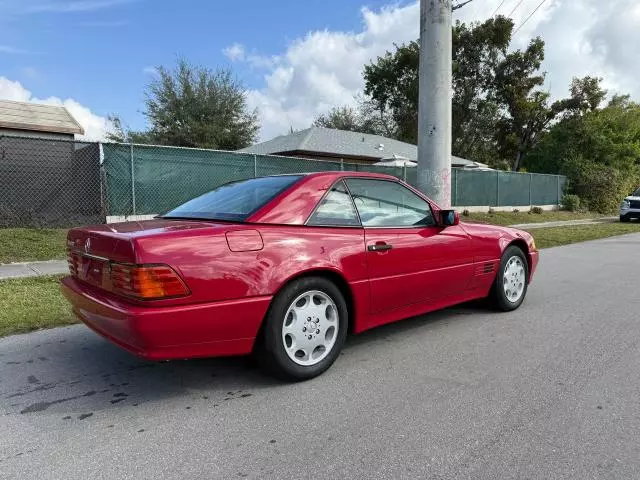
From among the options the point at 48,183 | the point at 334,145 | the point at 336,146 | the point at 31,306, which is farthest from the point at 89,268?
the point at 334,145

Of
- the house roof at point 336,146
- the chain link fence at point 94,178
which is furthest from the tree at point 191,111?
the chain link fence at point 94,178

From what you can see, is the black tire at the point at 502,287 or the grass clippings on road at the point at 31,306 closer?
the grass clippings on road at the point at 31,306

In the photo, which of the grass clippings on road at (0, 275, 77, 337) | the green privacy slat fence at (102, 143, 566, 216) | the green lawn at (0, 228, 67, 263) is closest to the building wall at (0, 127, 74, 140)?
the green privacy slat fence at (102, 143, 566, 216)

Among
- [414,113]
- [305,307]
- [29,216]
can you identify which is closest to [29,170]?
[29,216]

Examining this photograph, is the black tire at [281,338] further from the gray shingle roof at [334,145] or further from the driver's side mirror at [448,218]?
the gray shingle roof at [334,145]

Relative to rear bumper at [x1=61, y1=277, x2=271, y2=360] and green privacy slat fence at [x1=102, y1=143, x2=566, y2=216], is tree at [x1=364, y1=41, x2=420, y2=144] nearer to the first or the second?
green privacy slat fence at [x1=102, y1=143, x2=566, y2=216]

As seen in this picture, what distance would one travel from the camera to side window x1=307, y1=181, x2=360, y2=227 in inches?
146

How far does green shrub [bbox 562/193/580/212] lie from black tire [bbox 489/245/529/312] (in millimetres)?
23638

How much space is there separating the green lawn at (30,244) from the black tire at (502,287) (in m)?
7.08

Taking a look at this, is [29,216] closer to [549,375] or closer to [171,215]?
[171,215]

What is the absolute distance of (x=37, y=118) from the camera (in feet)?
45.7

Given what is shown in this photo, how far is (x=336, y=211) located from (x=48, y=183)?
→ 8.38 metres

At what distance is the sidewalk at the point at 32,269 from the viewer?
7.05 meters

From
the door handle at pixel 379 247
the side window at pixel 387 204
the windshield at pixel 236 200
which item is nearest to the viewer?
the windshield at pixel 236 200
